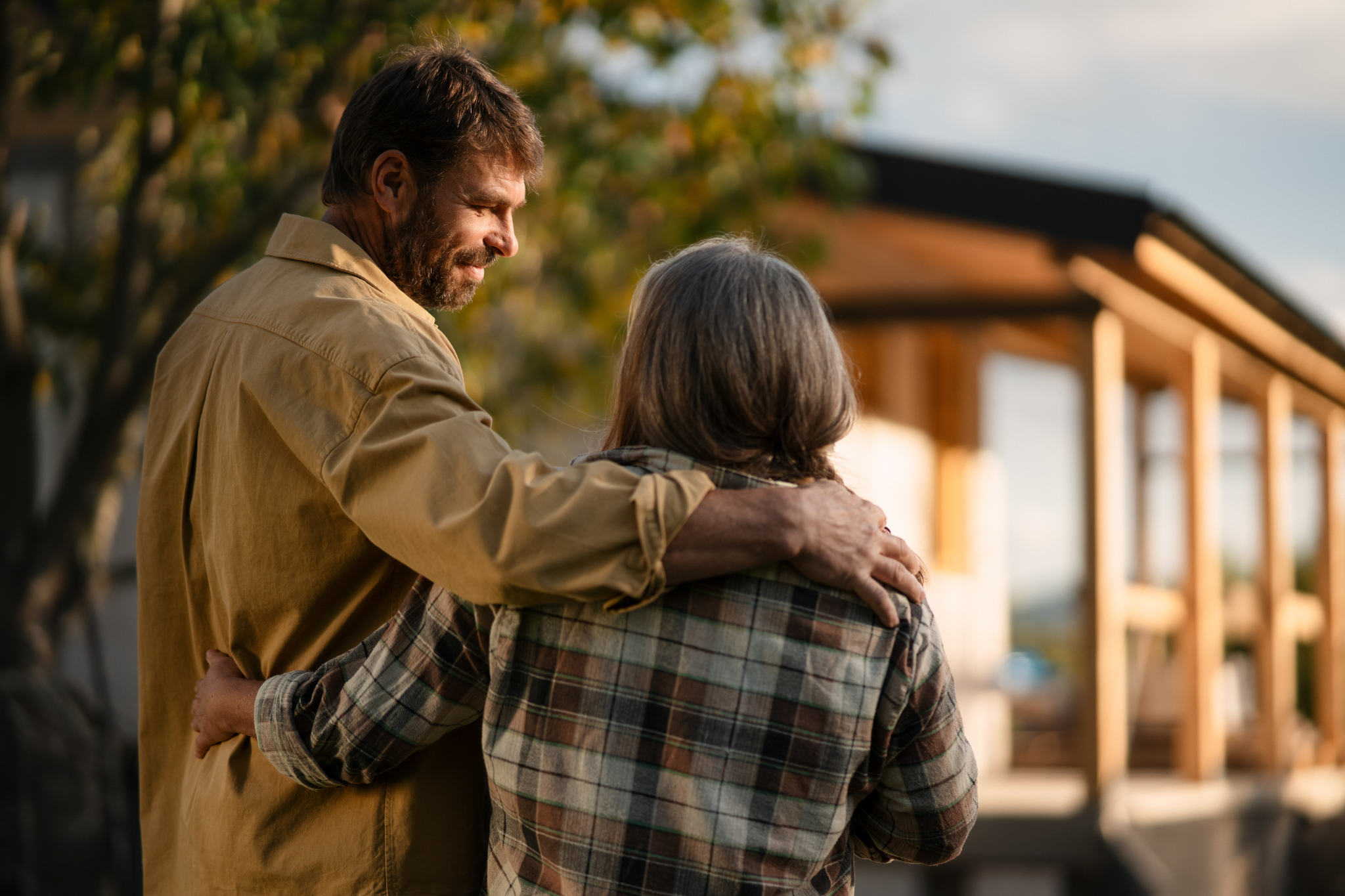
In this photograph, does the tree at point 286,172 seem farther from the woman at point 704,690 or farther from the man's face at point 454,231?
the woman at point 704,690

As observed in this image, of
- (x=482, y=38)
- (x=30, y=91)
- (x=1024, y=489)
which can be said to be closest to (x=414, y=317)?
(x=482, y=38)

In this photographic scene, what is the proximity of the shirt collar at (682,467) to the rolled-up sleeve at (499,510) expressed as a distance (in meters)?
0.02

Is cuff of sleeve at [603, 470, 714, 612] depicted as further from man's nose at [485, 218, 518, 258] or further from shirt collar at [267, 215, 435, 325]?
man's nose at [485, 218, 518, 258]

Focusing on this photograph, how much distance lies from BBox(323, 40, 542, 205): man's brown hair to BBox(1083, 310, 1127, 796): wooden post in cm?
572

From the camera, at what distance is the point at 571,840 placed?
182 cm

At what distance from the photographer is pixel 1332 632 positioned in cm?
1273

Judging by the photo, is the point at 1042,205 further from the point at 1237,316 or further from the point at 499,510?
the point at 499,510

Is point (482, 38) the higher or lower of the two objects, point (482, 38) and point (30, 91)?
the higher

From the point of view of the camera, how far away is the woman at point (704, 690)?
5.87 ft

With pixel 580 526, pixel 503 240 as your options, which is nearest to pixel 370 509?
pixel 580 526

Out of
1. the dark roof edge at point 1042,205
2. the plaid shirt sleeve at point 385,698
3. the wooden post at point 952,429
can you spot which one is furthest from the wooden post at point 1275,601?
the plaid shirt sleeve at point 385,698

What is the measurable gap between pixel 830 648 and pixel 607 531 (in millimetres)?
310

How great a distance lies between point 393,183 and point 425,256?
0.40 feet

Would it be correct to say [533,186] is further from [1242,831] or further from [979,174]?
[1242,831]
